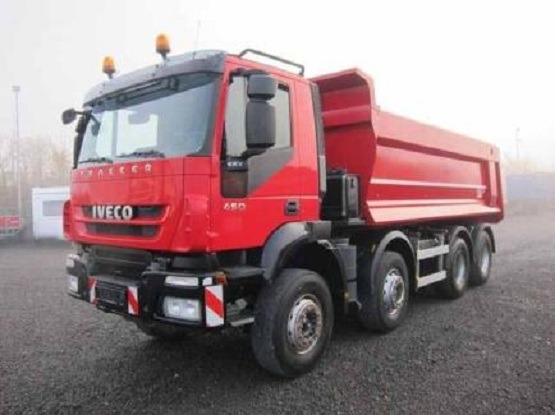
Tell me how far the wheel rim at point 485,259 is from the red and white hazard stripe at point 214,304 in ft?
20.2

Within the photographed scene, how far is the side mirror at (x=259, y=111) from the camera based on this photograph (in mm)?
3953

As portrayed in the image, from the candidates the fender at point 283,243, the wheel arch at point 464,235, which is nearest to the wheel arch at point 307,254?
the fender at point 283,243

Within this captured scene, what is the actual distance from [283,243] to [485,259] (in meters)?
5.81

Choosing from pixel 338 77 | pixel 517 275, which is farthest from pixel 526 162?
pixel 338 77

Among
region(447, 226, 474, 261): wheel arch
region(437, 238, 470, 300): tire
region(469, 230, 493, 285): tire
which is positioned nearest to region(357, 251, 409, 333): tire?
region(437, 238, 470, 300): tire

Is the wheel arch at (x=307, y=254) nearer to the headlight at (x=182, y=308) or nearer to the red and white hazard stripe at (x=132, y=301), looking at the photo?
the headlight at (x=182, y=308)

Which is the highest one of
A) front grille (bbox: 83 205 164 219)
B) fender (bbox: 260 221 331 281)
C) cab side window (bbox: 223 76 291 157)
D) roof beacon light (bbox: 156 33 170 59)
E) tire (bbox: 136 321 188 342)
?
roof beacon light (bbox: 156 33 170 59)

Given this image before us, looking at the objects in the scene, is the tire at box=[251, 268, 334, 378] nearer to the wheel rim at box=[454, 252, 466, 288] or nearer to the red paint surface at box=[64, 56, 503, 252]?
the red paint surface at box=[64, 56, 503, 252]

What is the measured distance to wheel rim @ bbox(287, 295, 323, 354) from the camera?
14.7ft

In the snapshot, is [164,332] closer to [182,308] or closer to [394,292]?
[182,308]

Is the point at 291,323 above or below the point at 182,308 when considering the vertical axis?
below

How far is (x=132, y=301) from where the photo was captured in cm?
418

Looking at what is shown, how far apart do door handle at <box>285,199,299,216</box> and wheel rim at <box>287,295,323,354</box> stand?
2.46 feet

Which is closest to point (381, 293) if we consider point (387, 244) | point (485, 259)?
point (387, 244)
